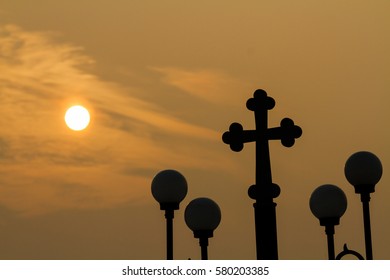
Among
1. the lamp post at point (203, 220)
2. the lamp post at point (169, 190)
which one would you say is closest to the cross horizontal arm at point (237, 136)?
the lamp post at point (169, 190)

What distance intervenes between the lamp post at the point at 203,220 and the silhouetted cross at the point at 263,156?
2056 mm

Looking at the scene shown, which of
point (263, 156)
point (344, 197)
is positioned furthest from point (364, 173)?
point (263, 156)

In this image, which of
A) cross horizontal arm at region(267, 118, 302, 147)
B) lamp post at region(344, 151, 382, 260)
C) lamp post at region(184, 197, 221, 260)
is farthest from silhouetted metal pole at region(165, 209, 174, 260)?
lamp post at region(344, 151, 382, 260)

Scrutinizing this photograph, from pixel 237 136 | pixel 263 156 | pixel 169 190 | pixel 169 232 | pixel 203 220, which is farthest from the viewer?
pixel 203 220

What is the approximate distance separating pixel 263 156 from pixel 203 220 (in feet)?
9.21

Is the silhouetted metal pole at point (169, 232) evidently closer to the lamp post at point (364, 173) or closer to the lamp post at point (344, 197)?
the lamp post at point (344, 197)

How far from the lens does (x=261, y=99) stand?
75.3 feet

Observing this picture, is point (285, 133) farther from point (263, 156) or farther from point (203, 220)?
point (203, 220)

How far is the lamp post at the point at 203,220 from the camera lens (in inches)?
977

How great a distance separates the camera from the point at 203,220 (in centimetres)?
2481

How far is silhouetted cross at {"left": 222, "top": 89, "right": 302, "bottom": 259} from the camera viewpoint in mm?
21859
